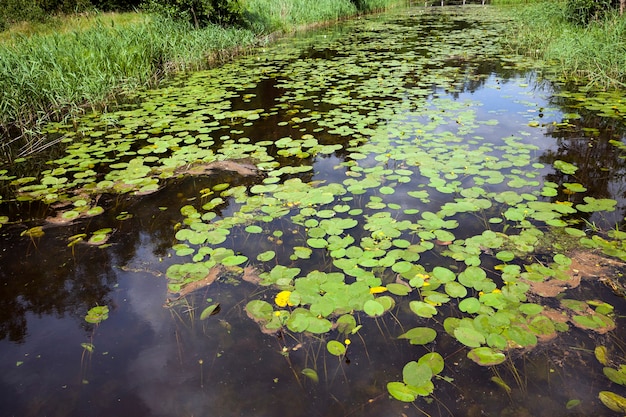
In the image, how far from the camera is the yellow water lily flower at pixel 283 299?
5.97 ft

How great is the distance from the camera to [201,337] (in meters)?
1.71

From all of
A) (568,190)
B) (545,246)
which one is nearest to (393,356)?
(545,246)

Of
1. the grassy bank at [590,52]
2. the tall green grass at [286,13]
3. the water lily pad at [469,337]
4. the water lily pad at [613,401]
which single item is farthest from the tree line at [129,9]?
the water lily pad at [613,401]

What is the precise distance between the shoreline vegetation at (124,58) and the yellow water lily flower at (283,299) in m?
3.54

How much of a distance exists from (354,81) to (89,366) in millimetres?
5748

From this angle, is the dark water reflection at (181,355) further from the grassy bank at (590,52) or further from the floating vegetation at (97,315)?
the grassy bank at (590,52)

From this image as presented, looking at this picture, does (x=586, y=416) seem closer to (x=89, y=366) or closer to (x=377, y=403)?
(x=377, y=403)

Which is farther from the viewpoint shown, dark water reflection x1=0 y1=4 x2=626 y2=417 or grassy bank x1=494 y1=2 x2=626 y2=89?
grassy bank x1=494 y1=2 x2=626 y2=89

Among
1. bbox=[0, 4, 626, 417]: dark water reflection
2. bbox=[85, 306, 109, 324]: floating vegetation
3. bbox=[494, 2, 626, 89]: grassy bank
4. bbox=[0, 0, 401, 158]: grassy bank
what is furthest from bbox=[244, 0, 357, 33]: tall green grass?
bbox=[85, 306, 109, 324]: floating vegetation

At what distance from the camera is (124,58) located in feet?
19.1

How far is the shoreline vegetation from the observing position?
4355mm

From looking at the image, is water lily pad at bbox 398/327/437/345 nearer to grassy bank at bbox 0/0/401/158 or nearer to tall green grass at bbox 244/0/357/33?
grassy bank at bbox 0/0/401/158

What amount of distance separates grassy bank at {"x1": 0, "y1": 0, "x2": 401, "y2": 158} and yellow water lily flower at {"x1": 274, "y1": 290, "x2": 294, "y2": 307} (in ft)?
12.2

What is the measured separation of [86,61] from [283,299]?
5.27m
